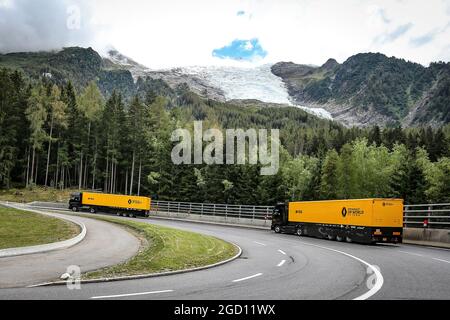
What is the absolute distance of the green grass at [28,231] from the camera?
2138 cm

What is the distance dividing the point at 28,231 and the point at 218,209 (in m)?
40.4

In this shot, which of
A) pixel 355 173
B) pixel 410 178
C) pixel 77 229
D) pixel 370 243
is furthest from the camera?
pixel 355 173

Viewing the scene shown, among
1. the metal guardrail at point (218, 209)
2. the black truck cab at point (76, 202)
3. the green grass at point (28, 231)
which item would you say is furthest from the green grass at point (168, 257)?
the black truck cab at point (76, 202)

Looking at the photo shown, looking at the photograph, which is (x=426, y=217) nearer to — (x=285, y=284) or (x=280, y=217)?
(x=280, y=217)

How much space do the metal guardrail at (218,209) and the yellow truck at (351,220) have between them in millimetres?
12954

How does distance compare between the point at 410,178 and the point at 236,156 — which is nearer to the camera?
the point at 410,178

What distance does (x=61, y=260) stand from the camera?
17.2 meters

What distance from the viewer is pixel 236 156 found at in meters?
72.8

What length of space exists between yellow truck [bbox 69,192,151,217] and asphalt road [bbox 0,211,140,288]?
3547 centimetres

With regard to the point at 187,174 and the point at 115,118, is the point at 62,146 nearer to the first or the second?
the point at 115,118

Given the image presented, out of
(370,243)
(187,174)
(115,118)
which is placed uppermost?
(115,118)

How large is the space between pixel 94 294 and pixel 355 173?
63.5 m

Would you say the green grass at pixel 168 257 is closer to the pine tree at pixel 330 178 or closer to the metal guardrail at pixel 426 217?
the metal guardrail at pixel 426 217
